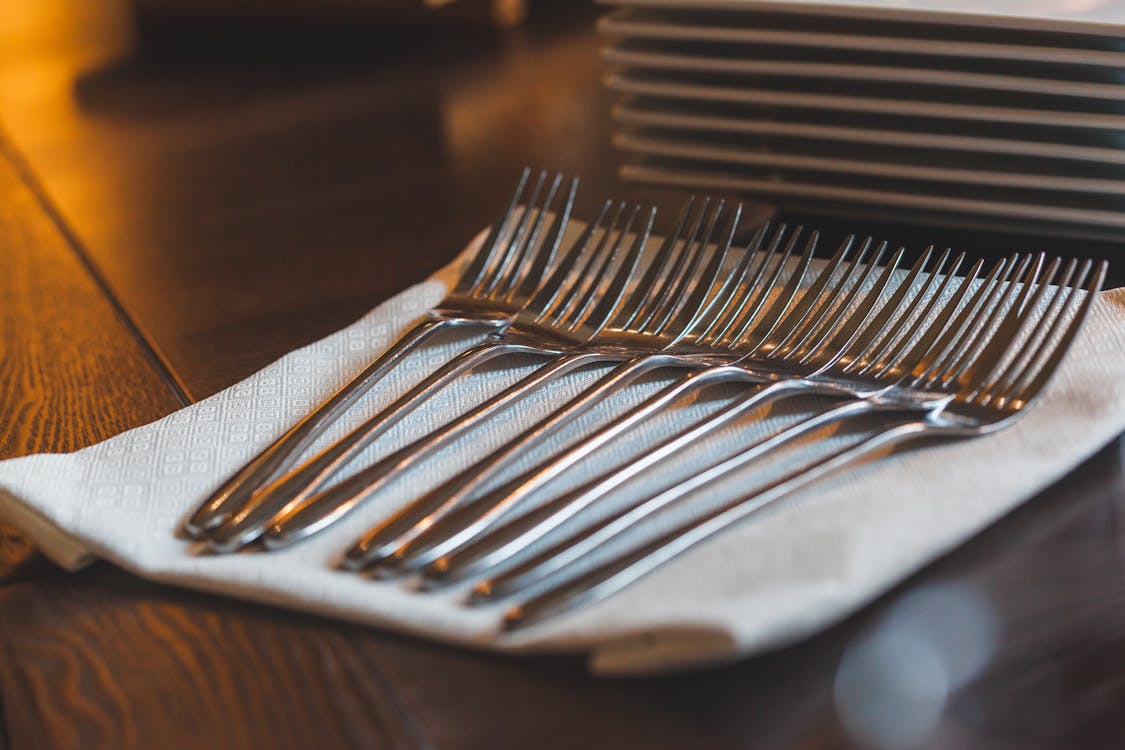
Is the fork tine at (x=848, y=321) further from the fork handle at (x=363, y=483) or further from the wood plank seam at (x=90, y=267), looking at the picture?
the wood plank seam at (x=90, y=267)

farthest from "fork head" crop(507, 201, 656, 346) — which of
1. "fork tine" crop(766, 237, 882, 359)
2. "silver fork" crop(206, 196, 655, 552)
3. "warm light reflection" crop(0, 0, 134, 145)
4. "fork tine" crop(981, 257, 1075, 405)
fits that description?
"warm light reflection" crop(0, 0, 134, 145)

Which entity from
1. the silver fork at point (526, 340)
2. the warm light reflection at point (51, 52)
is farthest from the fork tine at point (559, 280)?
the warm light reflection at point (51, 52)

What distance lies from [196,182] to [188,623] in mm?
672

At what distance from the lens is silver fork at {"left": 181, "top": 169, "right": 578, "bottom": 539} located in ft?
1.67

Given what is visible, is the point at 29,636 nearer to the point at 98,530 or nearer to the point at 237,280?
the point at 98,530

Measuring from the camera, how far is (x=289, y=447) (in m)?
0.53

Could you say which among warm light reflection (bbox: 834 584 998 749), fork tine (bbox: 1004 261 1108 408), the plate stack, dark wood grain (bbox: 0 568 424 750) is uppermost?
the plate stack

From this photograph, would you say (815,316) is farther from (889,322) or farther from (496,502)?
(496,502)

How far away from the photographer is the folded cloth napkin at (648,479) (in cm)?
41

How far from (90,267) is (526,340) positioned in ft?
1.45

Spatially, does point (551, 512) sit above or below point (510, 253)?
below

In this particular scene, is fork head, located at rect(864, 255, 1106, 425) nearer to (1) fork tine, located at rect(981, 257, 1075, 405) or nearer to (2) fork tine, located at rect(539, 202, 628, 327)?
(1) fork tine, located at rect(981, 257, 1075, 405)

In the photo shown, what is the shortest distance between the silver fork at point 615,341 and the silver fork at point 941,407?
0.36 ft

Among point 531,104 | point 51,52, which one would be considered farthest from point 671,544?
point 51,52
